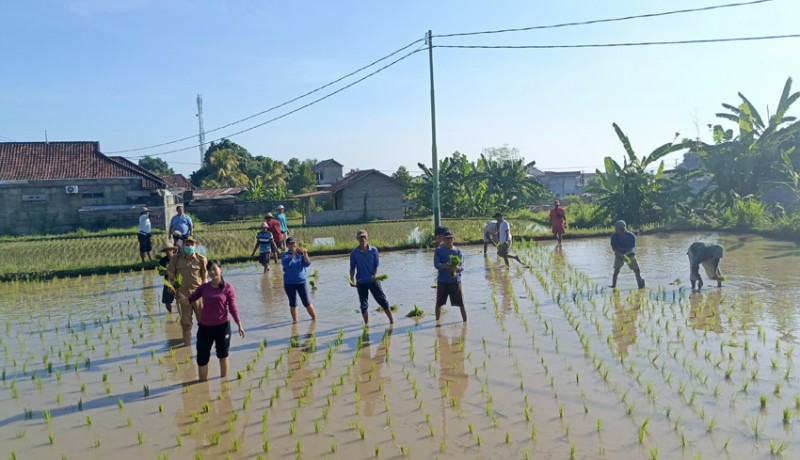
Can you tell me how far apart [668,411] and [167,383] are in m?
5.38

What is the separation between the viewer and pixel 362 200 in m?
36.2

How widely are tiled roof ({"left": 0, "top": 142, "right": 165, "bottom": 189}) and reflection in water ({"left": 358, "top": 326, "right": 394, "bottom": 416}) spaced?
29.3m

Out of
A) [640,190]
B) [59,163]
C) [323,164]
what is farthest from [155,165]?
[640,190]

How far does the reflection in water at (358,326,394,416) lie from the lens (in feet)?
20.7

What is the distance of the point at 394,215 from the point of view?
37.1 metres

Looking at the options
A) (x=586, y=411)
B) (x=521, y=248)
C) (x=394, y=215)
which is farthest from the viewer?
(x=394, y=215)

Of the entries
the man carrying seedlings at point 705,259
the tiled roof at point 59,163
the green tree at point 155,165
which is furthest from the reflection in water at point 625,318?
the green tree at point 155,165

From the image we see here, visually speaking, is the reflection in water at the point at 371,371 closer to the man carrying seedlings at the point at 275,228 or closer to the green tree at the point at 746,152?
the man carrying seedlings at the point at 275,228

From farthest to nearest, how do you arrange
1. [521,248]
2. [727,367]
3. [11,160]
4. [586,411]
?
[11,160] → [521,248] → [727,367] → [586,411]

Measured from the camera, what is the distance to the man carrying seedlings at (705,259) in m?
11.2

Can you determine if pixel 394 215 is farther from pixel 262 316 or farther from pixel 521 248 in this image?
pixel 262 316

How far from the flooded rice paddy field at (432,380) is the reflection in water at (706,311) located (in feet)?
0.16

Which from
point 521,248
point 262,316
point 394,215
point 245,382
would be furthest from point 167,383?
point 394,215

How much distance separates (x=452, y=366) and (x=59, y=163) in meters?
34.3
